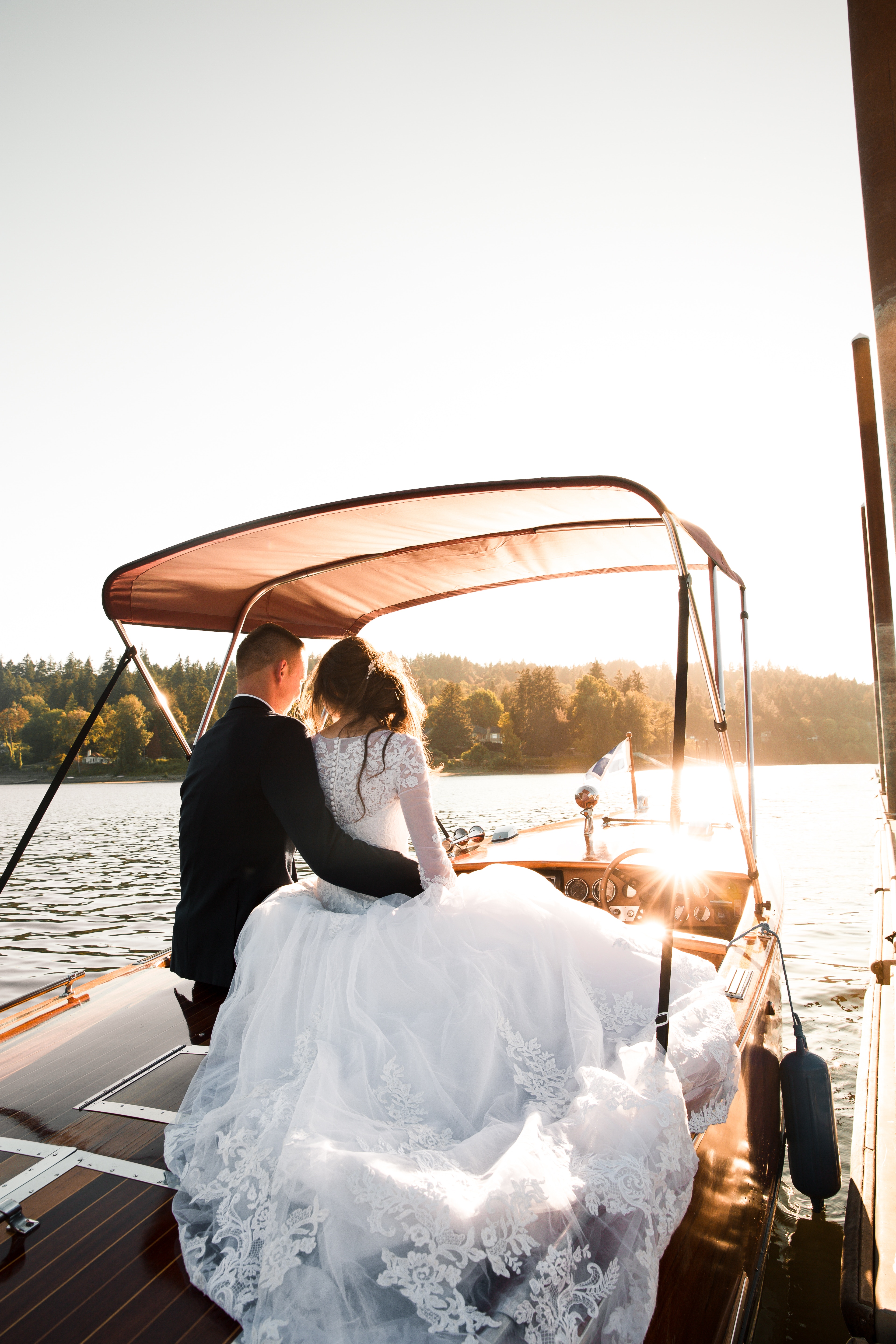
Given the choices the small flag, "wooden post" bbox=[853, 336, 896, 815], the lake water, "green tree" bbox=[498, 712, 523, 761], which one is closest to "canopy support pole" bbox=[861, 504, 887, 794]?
"wooden post" bbox=[853, 336, 896, 815]

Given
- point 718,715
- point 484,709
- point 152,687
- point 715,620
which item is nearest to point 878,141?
point 715,620

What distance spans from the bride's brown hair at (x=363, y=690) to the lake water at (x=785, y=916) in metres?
2.32

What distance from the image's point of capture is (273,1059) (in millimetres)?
1672

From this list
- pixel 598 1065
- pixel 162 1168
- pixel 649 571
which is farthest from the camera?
pixel 649 571

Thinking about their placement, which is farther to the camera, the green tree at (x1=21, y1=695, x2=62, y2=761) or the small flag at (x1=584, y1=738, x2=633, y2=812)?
the green tree at (x1=21, y1=695, x2=62, y2=761)

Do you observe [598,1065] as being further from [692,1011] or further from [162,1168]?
[162,1168]

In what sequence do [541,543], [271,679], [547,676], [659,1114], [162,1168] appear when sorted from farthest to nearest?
[547,676] → [541,543] → [271,679] → [162,1168] → [659,1114]

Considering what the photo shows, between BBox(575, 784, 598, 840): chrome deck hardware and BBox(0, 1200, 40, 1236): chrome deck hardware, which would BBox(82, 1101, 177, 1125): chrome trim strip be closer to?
BBox(0, 1200, 40, 1236): chrome deck hardware

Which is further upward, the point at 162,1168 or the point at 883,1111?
the point at 162,1168

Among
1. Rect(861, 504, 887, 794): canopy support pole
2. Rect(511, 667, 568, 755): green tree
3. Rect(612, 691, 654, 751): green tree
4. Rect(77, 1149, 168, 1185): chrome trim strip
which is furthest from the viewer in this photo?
Rect(511, 667, 568, 755): green tree

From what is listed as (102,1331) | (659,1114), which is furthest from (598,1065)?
(102,1331)

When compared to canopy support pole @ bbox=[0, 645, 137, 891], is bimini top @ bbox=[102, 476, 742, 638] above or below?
above

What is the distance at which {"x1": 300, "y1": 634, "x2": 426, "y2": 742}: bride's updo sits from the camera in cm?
220

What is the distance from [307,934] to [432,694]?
4685 cm
